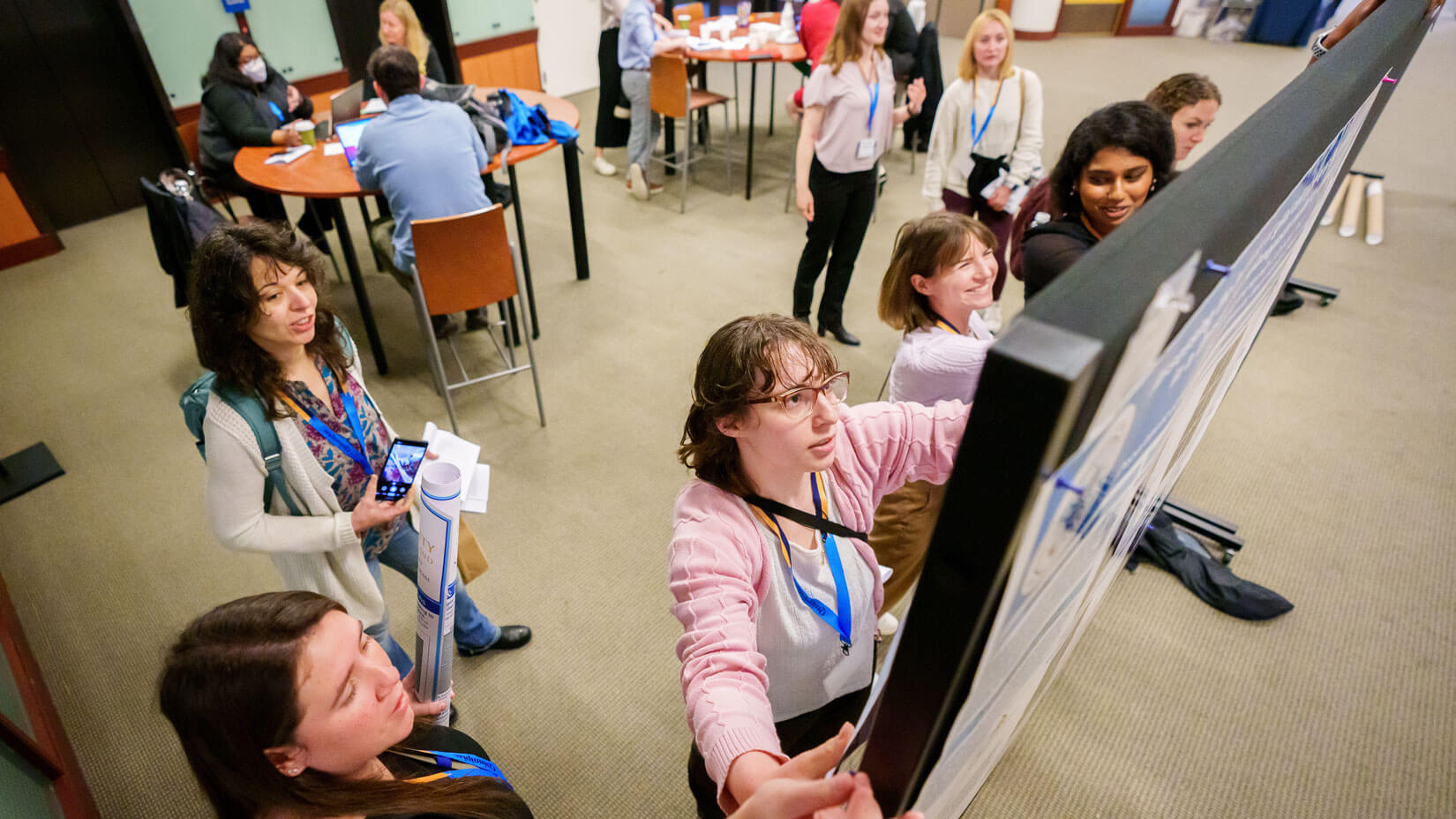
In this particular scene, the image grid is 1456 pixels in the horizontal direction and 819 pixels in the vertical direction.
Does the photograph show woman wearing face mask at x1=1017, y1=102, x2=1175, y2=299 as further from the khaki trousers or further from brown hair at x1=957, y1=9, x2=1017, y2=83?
brown hair at x1=957, y1=9, x2=1017, y2=83

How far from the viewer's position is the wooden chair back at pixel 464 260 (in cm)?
258

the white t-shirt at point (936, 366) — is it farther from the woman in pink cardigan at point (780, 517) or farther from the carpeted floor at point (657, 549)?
the carpeted floor at point (657, 549)

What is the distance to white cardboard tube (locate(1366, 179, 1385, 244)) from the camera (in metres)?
4.64

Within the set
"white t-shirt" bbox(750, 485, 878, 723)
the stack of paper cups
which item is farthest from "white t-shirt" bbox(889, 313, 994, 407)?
the stack of paper cups

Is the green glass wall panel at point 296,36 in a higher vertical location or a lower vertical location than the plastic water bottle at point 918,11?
lower

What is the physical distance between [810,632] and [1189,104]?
2361mm

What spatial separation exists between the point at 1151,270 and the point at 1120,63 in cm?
1042

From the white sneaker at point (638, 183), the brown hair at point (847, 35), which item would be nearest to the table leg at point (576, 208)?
the white sneaker at point (638, 183)

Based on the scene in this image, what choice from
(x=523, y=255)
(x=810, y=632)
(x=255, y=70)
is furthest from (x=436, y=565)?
(x=255, y=70)

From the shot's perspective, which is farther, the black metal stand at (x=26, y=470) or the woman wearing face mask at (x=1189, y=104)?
the black metal stand at (x=26, y=470)

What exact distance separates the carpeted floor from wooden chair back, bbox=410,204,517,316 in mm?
631

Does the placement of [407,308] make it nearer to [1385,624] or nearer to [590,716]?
[590,716]

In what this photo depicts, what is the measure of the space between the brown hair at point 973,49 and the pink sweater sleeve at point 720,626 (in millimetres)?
2720

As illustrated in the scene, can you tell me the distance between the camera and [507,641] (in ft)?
7.32
